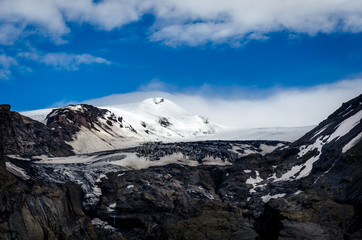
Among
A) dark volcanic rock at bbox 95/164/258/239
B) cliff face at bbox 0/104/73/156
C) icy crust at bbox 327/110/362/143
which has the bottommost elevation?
dark volcanic rock at bbox 95/164/258/239

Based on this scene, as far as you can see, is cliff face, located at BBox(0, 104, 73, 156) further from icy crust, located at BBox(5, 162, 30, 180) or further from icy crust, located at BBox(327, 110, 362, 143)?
icy crust, located at BBox(327, 110, 362, 143)

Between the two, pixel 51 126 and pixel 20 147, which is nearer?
pixel 20 147

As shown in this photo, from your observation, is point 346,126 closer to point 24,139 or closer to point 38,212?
point 38,212

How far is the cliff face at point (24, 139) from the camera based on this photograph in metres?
102

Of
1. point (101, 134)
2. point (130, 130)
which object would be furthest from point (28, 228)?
point (130, 130)

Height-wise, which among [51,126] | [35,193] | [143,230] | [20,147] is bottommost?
[143,230]

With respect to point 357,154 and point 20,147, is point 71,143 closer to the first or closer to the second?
point 20,147

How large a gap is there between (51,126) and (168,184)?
9637 cm

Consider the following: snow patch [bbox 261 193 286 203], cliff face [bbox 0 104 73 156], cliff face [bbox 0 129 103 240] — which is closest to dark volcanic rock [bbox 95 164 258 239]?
cliff face [bbox 0 129 103 240]

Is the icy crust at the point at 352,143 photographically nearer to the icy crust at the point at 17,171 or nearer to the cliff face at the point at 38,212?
the cliff face at the point at 38,212

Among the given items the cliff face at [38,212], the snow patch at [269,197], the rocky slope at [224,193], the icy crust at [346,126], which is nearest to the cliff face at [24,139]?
the rocky slope at [224,193]

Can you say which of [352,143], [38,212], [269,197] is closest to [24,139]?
[38,212]

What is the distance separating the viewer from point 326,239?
24141 millimetres

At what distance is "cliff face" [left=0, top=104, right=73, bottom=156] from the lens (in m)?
102
